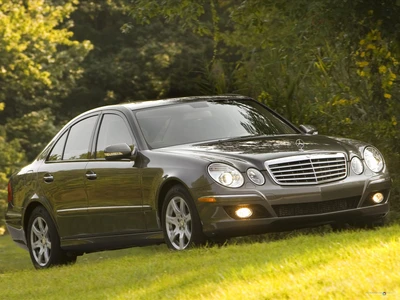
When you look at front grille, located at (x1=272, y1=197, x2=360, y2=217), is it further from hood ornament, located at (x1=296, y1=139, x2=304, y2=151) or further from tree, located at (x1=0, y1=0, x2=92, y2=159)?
tree, located at (x1=0, y1=0, x2=92, y2=159)

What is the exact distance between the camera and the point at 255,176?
10.7 m

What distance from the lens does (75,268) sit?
1165 cm

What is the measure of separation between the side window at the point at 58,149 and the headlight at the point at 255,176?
3.25 metres

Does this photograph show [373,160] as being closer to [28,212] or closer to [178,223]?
[178,223]

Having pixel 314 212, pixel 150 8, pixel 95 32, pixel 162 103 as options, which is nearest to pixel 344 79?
pixel 150 8

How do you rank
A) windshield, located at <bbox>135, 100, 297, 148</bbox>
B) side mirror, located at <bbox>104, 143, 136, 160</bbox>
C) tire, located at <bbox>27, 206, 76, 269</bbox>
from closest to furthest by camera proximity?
side mirror, located at <bbox>104, 143, 136, 160</bbox> → windshield, located at <bbox>135, 100, 297, 148</bbox> → tire, located at <bbox>27, 206, 76, 269</bbox>

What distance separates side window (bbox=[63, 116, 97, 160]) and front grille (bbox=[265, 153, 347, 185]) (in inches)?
105

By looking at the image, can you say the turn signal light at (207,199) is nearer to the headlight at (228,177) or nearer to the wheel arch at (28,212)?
the headlight at (228,177)

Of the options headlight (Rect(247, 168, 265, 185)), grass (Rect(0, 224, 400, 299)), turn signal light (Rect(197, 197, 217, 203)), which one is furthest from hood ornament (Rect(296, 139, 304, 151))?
grass (Rect(0, 224, 400, 299))

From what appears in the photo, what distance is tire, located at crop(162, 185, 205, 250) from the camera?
35.6ft

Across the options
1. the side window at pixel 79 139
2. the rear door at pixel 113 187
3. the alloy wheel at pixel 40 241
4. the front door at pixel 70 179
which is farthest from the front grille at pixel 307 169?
the alloy wheel at pixel 40 241

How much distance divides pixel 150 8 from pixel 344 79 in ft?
10.8

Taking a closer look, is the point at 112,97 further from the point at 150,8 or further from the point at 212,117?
the point at 212,117

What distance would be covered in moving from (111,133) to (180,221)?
1824 millimetres
